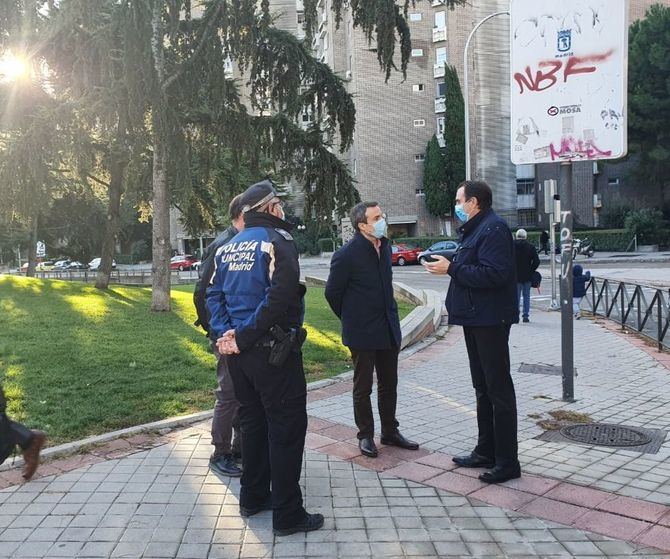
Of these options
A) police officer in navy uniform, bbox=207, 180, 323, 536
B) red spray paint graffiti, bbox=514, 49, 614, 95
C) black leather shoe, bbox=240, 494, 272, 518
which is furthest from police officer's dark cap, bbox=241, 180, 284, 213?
red spray paint graffiti, bbox=514, 49, 614, 95

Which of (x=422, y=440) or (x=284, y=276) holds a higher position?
(x=284, y=276)

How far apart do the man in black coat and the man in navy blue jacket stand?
23.8 inches

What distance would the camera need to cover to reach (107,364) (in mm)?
7832

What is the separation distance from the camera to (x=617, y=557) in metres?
3.17

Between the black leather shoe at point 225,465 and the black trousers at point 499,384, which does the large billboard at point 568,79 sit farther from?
the black leather shoe at point 225,465

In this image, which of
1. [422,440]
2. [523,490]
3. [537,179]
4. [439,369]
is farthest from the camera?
[537,179]

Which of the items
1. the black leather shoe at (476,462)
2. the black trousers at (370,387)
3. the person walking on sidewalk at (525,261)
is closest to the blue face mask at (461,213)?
the black trousers at (370,387)

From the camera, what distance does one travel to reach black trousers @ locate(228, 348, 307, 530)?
3516 millimetres

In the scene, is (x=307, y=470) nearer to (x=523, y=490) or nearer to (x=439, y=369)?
(x=523, y=490)

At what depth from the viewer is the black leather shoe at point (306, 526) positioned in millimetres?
3508

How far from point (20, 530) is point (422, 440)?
302cm

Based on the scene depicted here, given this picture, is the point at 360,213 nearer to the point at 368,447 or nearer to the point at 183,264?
the point at 368,447

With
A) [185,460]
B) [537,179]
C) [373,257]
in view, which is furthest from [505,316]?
[537,179]

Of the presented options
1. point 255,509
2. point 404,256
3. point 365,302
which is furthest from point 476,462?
point 404,256
